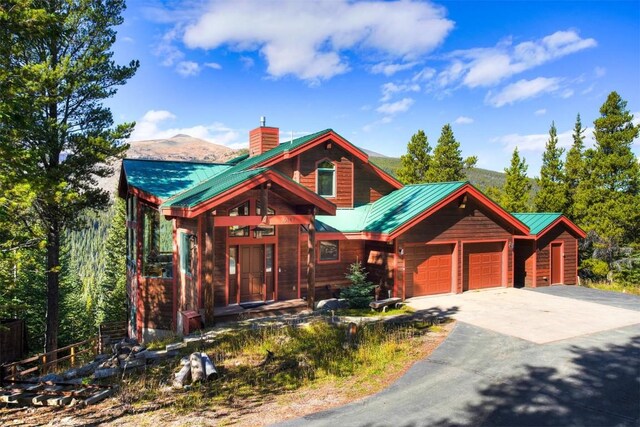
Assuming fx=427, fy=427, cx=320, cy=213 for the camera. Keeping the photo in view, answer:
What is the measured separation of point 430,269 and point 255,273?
7921mm

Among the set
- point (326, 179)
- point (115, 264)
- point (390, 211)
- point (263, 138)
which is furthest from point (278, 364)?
point (115, 264)

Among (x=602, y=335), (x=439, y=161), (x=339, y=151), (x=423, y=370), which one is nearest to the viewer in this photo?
(x=423, y=370)

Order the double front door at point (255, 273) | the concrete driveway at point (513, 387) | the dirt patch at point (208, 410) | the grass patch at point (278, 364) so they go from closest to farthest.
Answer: the concrete driveway at point (513, 387) < the dirt patch at point (208, 410) < the grass patch at point (278, 364) < the double front door at point (255, 273)

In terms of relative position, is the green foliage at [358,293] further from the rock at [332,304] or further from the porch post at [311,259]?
the porch post at [311,259]

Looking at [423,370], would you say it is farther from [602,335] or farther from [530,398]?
[602,335]

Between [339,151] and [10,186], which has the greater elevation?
[339,151]

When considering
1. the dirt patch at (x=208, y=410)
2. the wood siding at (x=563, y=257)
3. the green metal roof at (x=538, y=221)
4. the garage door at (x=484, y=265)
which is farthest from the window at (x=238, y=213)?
the wood siding at (x=563, y=257)

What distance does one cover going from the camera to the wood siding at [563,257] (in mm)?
21688

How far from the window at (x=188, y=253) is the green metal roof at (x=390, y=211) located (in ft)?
17.5

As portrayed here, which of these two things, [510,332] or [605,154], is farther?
[605,154]

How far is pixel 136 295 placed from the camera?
17.8 m

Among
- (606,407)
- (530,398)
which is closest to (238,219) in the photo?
(530,398)

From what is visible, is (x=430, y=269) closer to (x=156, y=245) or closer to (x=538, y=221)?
(x=538, y=221)

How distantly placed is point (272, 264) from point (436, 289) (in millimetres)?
7727
